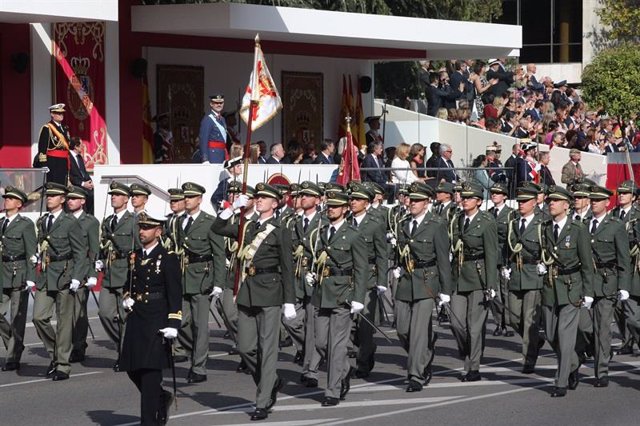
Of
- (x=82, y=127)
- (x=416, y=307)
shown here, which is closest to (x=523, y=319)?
(x=416, y=307)

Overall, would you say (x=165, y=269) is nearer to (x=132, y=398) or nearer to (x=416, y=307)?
(x=132, y=398)

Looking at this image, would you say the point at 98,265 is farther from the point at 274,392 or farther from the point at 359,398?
the point at 274,392

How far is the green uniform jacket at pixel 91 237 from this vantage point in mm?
15852

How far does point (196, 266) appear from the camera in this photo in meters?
15.5

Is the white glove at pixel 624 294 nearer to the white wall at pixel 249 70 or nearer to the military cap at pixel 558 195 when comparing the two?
the military cap at pixel 558 195

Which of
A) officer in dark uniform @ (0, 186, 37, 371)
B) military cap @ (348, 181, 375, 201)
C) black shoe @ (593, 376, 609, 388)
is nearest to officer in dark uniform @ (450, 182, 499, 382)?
black shoe @ (593, 376, 609, 388)

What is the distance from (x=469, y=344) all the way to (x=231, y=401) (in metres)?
2.79

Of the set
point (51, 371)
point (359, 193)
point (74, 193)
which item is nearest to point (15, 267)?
point (74, 193)

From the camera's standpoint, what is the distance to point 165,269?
12.0m

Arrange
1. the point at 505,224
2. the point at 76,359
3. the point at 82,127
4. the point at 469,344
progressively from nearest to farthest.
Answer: the point at 469,344
the point at 76,359
the point at 505,224
the point at 82,127

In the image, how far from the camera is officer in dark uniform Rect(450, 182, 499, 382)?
15289mm

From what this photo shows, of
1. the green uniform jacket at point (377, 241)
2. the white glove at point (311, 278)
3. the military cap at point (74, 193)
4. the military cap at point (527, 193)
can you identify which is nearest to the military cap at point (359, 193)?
the green uniform jacket at point (377, 241)

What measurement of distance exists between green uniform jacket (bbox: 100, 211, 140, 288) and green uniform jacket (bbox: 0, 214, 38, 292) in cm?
77

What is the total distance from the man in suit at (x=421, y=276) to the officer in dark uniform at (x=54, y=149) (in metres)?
7.60
